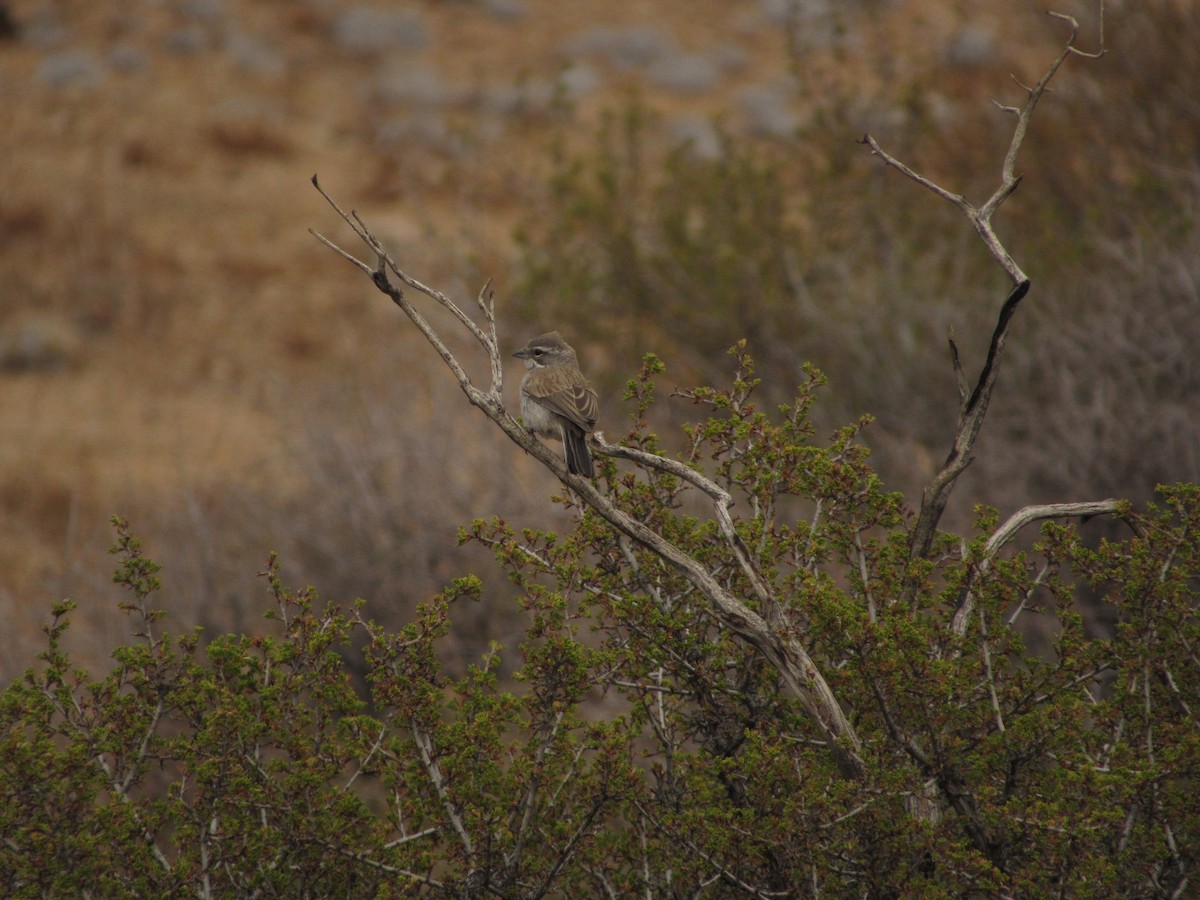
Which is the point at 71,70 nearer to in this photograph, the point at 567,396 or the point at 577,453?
the point at 567,396

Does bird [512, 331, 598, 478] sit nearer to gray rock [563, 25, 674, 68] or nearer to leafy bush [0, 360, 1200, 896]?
leafy bush [0, 360, 1200, 896]

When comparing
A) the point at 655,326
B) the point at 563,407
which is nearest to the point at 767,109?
the point at 655,326

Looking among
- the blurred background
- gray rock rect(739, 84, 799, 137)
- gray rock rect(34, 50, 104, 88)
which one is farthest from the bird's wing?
gray rock rect(34, 50, 104, 88)

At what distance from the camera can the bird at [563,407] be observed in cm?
483

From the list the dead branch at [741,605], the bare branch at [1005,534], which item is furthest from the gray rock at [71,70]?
the bare branch at [1005,534]

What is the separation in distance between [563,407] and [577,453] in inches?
19.6

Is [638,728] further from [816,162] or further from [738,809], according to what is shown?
[816,162]

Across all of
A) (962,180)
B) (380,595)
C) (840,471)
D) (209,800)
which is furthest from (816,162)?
(209,800)

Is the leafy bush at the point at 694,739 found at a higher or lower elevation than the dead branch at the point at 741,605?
lower

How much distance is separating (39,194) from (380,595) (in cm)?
1905

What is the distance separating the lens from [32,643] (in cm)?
945

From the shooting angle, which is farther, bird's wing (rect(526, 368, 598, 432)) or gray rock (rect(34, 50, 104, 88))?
gray rock (rect(34, 50, 104, 88))

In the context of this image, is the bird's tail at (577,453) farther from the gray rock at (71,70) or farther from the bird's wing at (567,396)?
the gray rock at (71,70)

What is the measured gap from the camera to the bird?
15.8 ft
